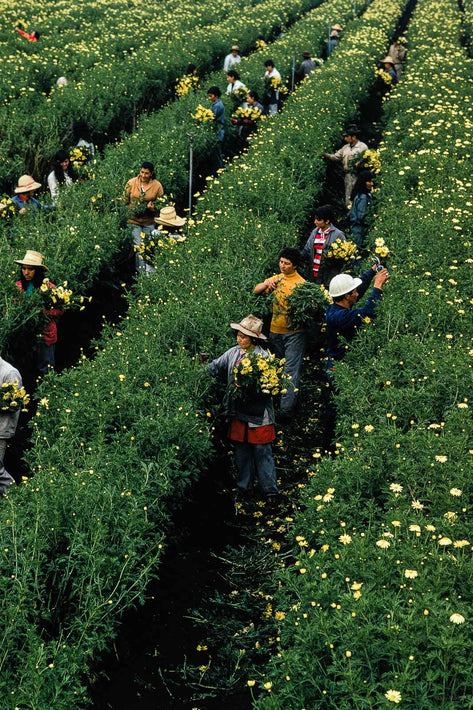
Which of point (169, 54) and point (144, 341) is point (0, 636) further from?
point (169, 54)

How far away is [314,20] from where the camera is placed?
27344 mm

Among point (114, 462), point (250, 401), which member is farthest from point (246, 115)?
point (114, 462)

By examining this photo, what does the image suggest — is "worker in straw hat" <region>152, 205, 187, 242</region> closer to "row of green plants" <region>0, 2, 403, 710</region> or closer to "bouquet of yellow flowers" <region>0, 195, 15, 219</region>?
"row of green plants" <region>0, 2, 403, 710</region>

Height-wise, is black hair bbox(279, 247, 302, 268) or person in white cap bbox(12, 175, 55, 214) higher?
black hair bbox(279, 247, 302, 268)

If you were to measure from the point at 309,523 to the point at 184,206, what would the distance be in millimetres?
9116

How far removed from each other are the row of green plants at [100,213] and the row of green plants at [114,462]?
3.16ft

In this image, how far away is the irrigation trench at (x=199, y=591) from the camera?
501cm

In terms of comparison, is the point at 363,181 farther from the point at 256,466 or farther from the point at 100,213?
the point at 256,466

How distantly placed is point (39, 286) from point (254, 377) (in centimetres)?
279

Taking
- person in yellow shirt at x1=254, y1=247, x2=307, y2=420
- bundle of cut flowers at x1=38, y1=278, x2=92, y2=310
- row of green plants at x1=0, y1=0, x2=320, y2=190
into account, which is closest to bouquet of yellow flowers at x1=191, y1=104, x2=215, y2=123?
row of green plants at x1=0, y1=0, x2=320, y2=190

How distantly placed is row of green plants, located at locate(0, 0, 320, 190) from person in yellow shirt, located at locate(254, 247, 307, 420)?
18.0 ft

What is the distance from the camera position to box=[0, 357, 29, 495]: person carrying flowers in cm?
612

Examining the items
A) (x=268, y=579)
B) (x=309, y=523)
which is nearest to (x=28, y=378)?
(x=268, y=579)

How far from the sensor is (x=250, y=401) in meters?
6.62
